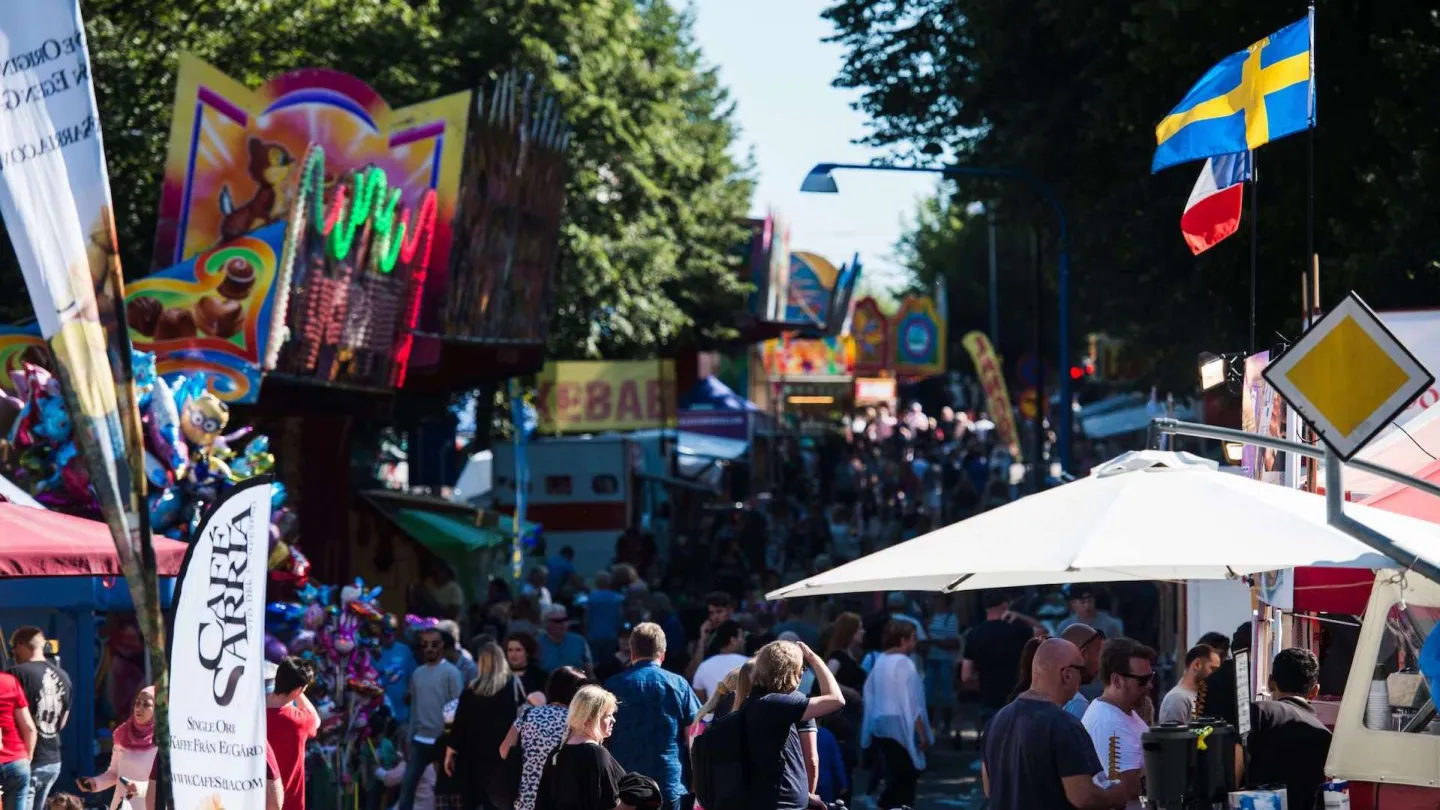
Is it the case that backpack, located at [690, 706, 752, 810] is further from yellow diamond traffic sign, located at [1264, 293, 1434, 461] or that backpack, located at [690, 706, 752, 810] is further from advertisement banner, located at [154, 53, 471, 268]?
advertisement banner, located at [154, 53, 471, 268]

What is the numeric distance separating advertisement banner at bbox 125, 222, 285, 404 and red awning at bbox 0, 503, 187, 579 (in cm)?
580

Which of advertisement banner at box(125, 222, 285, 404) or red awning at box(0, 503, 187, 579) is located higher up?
advertisement banner at box(125, 222, 285, 404)

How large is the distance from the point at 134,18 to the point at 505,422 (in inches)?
555

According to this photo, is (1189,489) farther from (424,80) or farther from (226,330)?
(424,80)

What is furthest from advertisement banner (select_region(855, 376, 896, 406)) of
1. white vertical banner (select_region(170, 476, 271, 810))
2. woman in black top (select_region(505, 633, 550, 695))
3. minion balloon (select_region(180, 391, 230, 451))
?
white vertical banner (select_region(170, 476, 271, 810))

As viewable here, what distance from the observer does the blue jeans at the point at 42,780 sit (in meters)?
11.9

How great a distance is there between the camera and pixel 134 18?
102 feet

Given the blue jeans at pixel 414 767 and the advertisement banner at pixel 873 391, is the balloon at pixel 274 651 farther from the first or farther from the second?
the advertisement banner at pixel 873 391

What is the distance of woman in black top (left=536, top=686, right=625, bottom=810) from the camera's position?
29.4 feet

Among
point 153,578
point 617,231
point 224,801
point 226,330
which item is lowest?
point 224,801

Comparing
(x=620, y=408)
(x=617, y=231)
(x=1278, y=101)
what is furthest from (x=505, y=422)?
(x=1278, y=101)

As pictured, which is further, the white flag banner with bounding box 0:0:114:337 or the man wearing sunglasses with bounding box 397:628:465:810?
the man wearing sunglasses with bounding box 397:628:465:810

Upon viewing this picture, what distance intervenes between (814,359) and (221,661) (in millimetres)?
67907

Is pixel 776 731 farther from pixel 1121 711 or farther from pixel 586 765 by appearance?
pixel 1121 711
